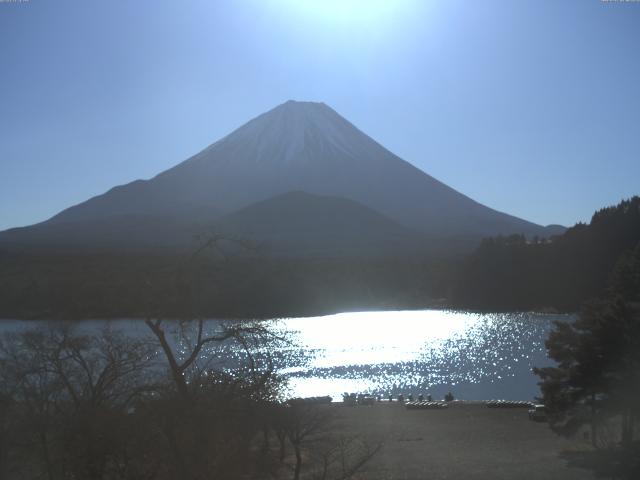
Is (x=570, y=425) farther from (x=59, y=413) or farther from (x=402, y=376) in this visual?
(x=402, y=376)

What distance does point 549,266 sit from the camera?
186 feet

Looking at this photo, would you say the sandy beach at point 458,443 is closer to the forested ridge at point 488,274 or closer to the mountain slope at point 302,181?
the forested ridge at point 488,274

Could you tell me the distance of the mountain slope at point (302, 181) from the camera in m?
86.0

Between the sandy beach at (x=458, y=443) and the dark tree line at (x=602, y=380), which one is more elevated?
the dark tree line at (x=602, y=380)

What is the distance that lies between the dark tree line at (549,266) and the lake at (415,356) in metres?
6.82

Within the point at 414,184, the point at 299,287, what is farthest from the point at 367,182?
the point at 299,287

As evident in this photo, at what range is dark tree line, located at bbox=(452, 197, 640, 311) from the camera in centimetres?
5384

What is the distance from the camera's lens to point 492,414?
1742cm

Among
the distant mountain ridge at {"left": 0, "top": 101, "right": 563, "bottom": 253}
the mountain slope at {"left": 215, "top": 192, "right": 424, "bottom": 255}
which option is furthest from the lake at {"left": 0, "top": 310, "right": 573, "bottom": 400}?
the distant mountain ridge at {"left": 0, "top": 101, "right": 563, "bottom": 253}

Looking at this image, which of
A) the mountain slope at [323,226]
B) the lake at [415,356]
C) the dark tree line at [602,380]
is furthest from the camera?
the mountain slope at [323,226]

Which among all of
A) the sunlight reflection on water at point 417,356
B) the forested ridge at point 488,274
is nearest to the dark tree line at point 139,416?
the sunlight reflection on water at point 417,356

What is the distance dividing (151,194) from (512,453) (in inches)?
3039

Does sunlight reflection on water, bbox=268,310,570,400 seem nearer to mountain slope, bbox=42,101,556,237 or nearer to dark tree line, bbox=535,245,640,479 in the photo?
dark tree line, bbox=535,245,640,479

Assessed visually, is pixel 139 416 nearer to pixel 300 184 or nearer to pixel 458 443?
pixel 458 443
